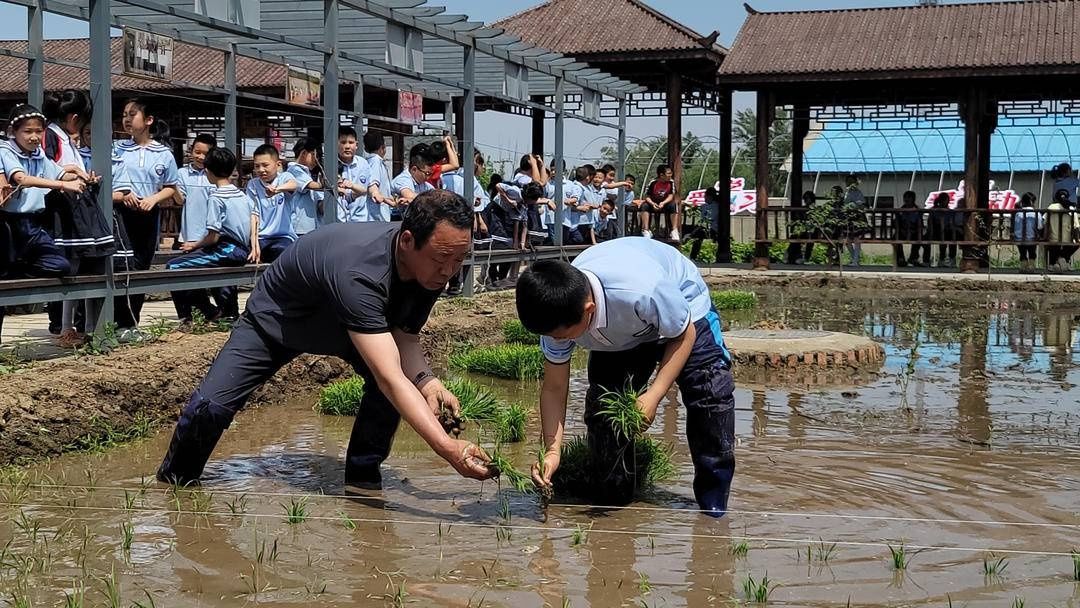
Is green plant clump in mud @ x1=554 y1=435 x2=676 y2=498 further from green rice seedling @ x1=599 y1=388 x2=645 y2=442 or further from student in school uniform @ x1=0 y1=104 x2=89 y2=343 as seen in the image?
student in school uniform @ x1=0 y1=104 x2=89 y2=343

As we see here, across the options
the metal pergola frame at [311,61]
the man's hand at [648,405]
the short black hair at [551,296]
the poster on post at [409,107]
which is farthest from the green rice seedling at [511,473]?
the poster on post at [409,107]

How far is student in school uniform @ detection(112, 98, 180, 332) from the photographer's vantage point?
30.2 ft

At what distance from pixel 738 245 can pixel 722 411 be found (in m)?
20.8

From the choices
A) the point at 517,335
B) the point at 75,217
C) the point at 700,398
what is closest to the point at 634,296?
the point at 700,398

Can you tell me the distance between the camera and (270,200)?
34.7ft

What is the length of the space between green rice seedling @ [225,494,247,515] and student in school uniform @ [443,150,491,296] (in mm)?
7562

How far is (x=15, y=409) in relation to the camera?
20.6ft

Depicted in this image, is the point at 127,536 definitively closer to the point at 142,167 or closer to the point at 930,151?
the point at 142,167

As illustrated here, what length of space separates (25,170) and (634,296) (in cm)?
459

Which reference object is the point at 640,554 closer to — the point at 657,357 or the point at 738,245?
the point at 657,357

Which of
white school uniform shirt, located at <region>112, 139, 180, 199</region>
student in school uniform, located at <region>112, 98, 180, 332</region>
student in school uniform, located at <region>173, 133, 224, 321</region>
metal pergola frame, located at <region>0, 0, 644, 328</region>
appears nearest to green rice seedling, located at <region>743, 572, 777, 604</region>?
metal pergola frame, located at <region>0, 0, 644, 328</region>

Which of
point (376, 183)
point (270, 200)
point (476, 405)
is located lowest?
point (476, 405)

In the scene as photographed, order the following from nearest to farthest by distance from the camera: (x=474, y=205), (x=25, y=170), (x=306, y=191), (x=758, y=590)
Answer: (x=758, y=590), (x=25, y=170), (x=306, y=191), (x=474, y=205)

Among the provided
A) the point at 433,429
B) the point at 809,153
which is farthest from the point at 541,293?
the point at 809,153
